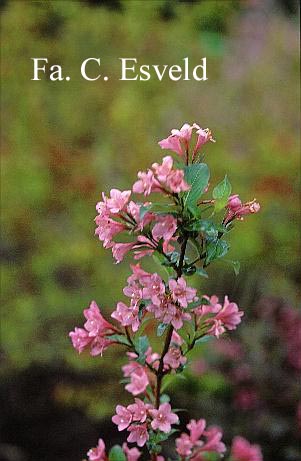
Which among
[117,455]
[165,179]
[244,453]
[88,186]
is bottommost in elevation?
[244,453]

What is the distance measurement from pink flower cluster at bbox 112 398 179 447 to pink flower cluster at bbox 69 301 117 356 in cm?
10

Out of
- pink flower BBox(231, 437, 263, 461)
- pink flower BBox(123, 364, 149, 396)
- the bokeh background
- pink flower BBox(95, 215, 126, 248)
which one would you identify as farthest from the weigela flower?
the bokeh background

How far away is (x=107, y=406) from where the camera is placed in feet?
8.84

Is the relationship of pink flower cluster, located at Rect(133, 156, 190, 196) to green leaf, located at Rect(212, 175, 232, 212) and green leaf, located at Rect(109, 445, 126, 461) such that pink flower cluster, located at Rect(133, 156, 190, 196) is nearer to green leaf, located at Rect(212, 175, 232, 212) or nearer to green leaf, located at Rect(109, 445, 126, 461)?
green leaf, located at Rect(212, 175, 232, 212)

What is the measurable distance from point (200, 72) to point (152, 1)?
14.4 inches

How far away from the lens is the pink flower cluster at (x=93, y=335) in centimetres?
108

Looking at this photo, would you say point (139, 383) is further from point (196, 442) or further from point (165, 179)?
point (165, 179)

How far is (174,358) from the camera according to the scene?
109 cm

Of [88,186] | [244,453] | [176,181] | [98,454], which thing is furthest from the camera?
[88,186]

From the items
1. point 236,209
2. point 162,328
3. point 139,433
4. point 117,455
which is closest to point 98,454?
point 117,455

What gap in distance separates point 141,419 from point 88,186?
5.77ft

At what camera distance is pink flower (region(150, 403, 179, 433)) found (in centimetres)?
105

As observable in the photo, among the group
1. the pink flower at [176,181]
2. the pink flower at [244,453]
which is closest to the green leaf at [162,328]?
the pink flower at [176,181]

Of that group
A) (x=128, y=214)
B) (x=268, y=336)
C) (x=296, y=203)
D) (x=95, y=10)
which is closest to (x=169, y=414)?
(x=128, y=214)
